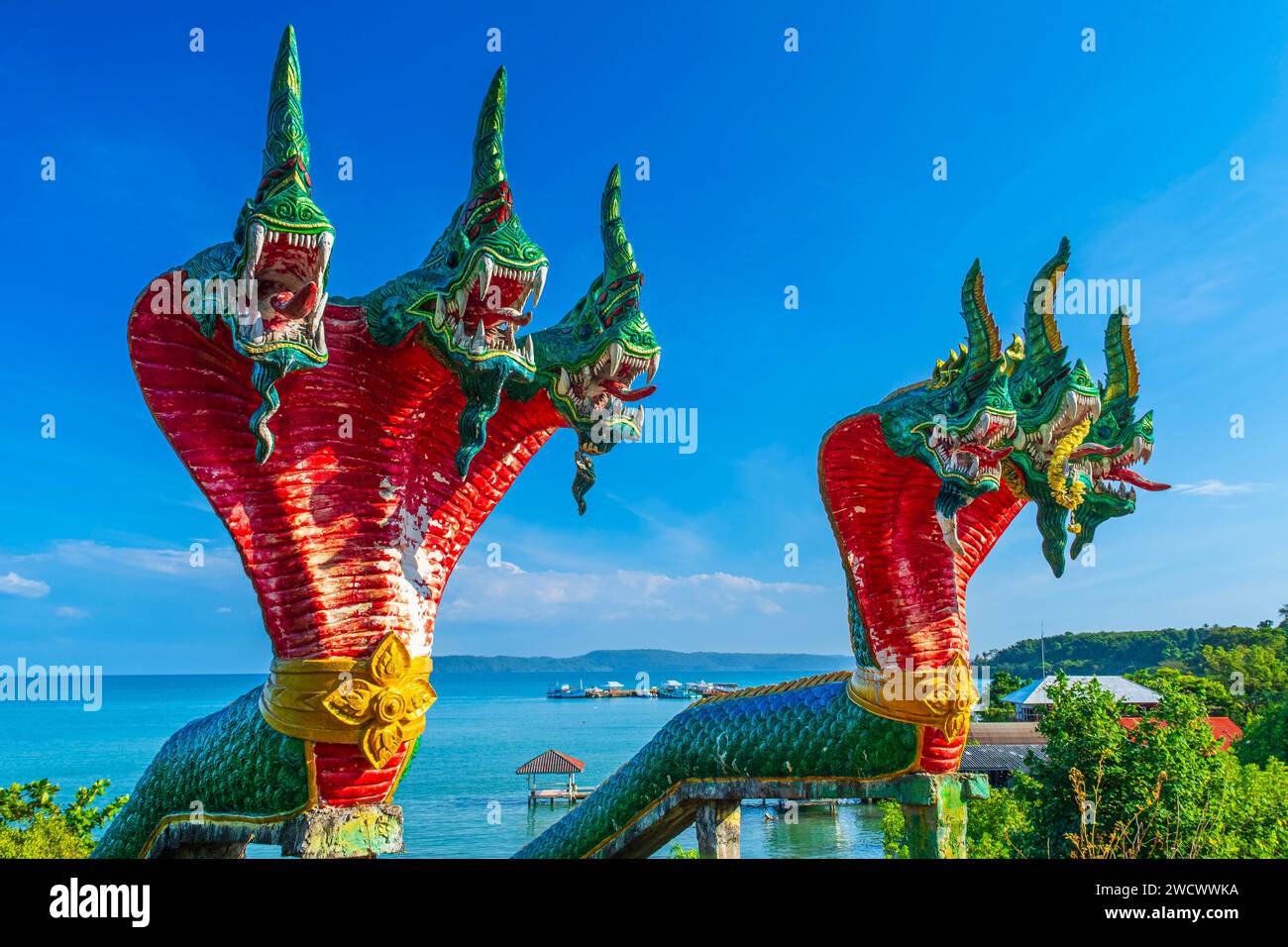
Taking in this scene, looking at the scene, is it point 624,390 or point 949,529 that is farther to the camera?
point 949,529

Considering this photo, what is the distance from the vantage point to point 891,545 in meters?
9.54

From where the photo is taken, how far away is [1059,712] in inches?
498

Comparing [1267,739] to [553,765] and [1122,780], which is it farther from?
[553,765]

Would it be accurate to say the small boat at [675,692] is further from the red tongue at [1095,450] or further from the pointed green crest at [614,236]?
the pointed green crest at [614,236]

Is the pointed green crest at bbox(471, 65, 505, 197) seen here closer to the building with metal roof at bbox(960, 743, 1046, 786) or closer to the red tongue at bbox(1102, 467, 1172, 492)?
the red tongue at bbox(1102, 467, 1172, 492)

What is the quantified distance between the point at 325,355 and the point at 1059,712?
1007 centimetres

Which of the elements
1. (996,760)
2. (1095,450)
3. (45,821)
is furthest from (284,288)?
(996,760)

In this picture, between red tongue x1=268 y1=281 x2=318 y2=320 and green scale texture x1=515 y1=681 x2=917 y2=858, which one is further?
green scale texture x1=515 y1=681 x2=917 y2=858

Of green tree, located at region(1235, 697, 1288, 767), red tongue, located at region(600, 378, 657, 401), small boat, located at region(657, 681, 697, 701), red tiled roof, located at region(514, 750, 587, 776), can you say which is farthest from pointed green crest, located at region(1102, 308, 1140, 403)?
small boat, located at region(657, 681, 697, 701)

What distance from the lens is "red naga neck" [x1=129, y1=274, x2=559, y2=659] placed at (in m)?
7.12

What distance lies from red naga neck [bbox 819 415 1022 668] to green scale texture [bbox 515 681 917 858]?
752 mm

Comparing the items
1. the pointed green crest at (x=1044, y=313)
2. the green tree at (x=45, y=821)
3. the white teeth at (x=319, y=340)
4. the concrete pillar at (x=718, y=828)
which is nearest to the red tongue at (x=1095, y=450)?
the pointed green crest at (x=1044, y=313)

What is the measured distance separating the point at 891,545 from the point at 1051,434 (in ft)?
5.70
